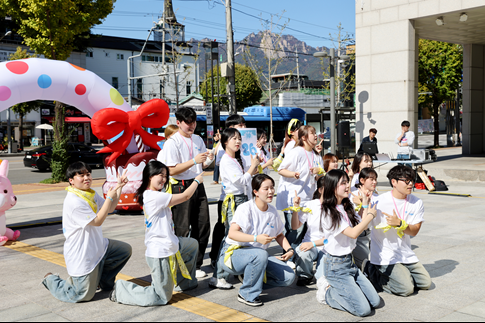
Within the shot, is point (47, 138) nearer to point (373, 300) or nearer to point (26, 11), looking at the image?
point (26, 11)

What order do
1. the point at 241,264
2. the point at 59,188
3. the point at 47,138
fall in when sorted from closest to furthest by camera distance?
the point at 241,264 < the point at 59,188 < the point at 47,138

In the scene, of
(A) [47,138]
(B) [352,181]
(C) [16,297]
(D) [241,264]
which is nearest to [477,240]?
(B) [352,181]

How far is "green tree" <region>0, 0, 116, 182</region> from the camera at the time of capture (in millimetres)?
16750

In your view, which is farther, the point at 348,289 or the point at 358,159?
the point at 358,159

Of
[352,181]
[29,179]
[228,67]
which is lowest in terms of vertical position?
[29,179]

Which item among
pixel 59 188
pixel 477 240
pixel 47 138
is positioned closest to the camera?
pixel 477 240

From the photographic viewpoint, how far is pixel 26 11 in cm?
1689

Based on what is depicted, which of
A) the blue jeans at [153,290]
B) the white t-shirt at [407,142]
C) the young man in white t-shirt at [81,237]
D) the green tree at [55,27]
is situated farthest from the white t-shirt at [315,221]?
the green tree at [55,27]

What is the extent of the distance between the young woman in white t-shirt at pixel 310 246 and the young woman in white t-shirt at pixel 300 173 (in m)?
0.67

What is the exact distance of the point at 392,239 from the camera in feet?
15.8

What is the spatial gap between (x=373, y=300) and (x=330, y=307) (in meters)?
0.39

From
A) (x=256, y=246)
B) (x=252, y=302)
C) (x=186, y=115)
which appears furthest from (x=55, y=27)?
(x=252, y=302)

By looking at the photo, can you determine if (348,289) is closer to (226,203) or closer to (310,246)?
(310,246)

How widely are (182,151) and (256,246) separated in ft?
5.04
